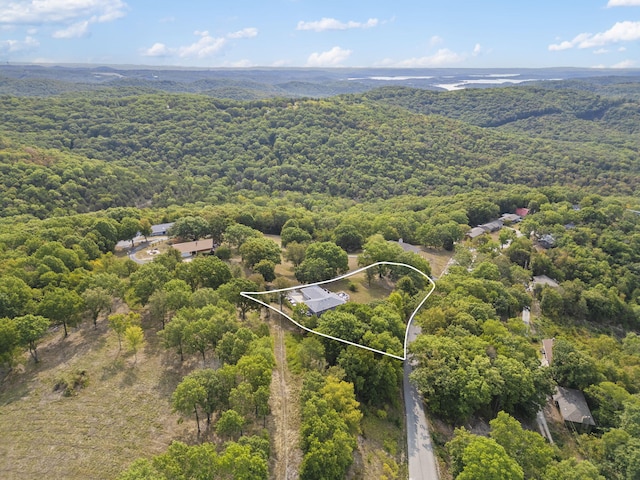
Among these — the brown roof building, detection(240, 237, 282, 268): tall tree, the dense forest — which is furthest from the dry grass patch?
the brown roof building

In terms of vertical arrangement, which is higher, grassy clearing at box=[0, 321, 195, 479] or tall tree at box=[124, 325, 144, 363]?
tall tree at box=[124, 325, 144, 363]

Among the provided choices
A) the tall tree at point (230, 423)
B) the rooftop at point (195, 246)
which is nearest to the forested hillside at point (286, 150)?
the rooftop at point (195, 246)

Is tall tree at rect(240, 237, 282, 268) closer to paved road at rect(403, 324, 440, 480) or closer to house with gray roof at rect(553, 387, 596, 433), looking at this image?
paved road at rect(403, 324, 440, 480)

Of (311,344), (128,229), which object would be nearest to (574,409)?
(311,344)

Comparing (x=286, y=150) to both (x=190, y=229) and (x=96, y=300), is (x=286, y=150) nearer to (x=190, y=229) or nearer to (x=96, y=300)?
(x=190, y=229)

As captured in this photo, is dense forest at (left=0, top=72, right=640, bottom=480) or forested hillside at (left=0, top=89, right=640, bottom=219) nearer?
dense forest at (left=0, top=72, right=640, bottom=480)

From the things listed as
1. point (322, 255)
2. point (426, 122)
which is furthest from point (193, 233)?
point (426, 122)

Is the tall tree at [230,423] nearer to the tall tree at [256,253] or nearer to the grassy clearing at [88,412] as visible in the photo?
the grassy clearing at [88,412]
